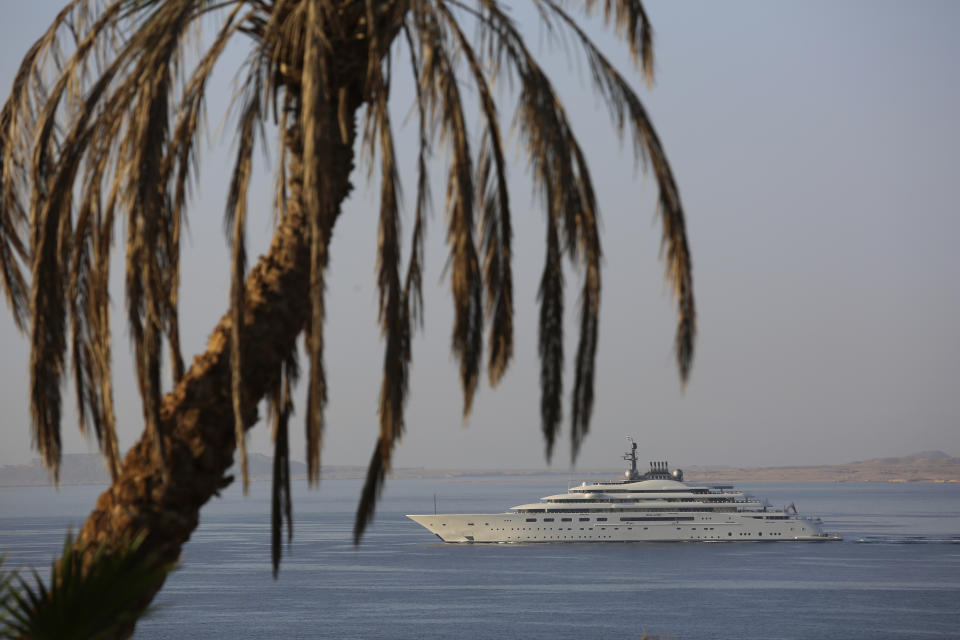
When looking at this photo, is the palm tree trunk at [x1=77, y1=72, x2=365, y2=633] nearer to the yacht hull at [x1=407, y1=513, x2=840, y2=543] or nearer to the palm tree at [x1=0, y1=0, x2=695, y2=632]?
the palm tree at [x1=0, y1=0, x2=695, y2=632]

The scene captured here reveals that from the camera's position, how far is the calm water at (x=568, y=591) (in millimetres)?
42125

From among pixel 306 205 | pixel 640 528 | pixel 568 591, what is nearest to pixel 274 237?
pixel 306 205

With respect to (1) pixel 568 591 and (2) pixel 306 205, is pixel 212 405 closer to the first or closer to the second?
(2) pixel 306 205

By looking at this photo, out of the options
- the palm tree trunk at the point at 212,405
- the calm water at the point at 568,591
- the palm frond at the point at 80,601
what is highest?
the palm tree trunk at the point at 212,405

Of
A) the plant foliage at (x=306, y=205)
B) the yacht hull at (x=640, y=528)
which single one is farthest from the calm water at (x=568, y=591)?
the plant foliage at (x=306, y=205)

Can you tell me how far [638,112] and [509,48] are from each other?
65 cm

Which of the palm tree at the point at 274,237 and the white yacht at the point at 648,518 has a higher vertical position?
the palm tree at the point at 274,237

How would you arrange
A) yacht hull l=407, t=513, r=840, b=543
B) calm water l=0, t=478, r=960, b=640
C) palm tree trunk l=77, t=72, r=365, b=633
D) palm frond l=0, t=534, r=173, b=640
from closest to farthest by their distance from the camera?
palm frond l=0, t=534, r=173, b=640
palm tree trunk l=77, t=72, r=365, b=633
calm water l=0, t=478, r=960, b=640
yacht hull l=407, t=513, r=840, b=543

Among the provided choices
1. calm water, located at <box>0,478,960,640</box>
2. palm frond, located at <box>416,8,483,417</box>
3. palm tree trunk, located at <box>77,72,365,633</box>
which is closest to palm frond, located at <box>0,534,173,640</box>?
palm tree trunk, located at <box>77,72,365,633</box>

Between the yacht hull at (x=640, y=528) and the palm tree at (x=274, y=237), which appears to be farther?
the yacht hull at (x=640, y=528)

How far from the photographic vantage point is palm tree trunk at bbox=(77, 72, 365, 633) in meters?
4.64

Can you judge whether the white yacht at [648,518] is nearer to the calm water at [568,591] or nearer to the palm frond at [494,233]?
the calm water at [568,591]

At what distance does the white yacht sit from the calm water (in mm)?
922

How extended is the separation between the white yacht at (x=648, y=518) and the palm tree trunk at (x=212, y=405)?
6288 centimetres
